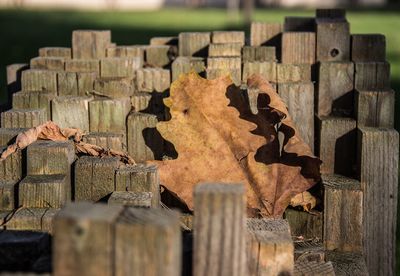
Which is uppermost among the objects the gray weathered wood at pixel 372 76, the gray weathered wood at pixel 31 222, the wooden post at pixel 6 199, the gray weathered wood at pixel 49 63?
the gray weathered wood at pixel 49 63

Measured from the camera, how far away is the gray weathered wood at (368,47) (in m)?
4.11

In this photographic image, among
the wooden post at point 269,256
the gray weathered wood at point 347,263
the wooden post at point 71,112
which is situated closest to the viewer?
the wooden post at point 269,256

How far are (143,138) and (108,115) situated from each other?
0.65 ft

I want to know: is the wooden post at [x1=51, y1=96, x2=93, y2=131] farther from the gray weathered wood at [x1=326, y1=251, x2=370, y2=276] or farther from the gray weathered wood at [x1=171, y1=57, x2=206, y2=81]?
the gray weathered wood at [x1=326, y1=251, x2=370, y2=276]

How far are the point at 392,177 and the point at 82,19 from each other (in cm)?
2015

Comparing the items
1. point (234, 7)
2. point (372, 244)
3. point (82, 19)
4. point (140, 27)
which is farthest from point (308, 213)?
point (234, 7)

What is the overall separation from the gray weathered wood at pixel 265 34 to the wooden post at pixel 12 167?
5.41 ft

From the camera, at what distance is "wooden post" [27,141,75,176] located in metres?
3.31

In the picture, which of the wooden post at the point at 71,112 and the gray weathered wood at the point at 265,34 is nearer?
the wooden post at the point at 71,112

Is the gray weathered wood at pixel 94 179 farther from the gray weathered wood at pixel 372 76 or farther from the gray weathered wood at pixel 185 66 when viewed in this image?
the gray weathered wood at pixel 372 76

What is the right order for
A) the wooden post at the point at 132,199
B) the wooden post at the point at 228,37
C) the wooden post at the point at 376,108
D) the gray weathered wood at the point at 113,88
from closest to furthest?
the wooden post at the point at 132,199 → the wooden post at the point at 376,108 → the gray weathered wood at the point at 113,88 → the wooden post at the point at 228,37

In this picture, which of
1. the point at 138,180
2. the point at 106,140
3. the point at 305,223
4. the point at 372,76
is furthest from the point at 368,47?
the point at 138,180

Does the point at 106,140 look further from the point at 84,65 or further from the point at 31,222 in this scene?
the point at 31,222

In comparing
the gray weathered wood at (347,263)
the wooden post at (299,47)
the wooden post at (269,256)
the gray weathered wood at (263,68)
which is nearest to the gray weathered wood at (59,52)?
the gray weathered wood at (263,68)
